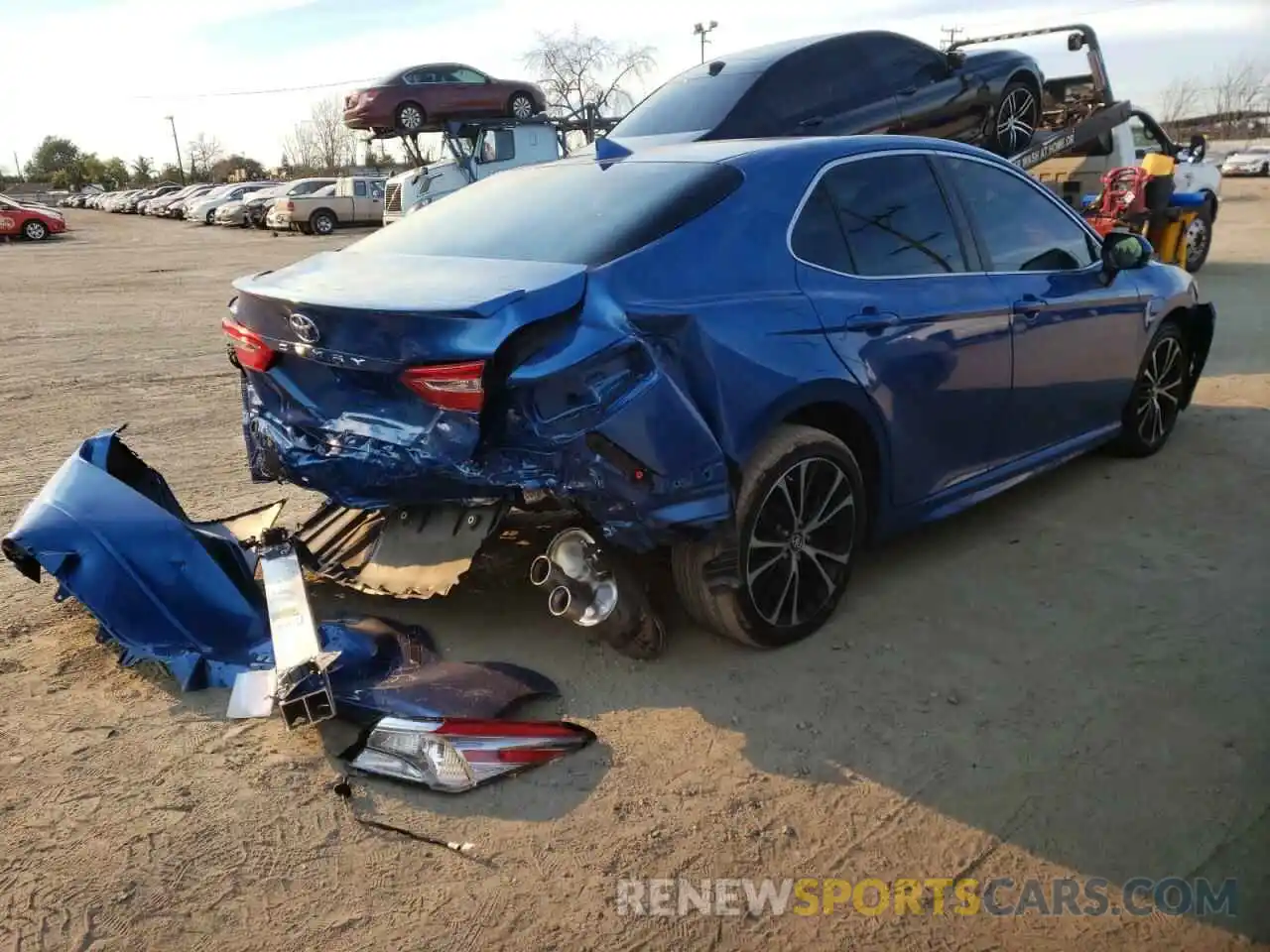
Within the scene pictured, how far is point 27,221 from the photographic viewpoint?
31875 millimetres

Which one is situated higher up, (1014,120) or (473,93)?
(473,93)

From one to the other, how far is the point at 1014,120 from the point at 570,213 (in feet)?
25.8

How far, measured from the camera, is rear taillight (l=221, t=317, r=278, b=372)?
136 inches

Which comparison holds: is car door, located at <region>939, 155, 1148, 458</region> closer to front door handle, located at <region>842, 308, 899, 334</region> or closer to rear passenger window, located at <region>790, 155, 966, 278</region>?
rear passenger window, located at <region>790, 155, 966, 278</region>

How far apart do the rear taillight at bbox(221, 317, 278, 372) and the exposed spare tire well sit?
179 centimetres

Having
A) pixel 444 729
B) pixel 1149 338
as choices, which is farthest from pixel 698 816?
pixel 1149 338

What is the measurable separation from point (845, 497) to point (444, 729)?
1.65m

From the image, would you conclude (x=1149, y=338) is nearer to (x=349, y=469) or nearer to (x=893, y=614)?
(x=893, y=614)

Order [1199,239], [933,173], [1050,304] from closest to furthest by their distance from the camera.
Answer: [933,173] < [1050,304] < [1199,239]

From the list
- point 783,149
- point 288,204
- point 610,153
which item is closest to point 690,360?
point 783,149

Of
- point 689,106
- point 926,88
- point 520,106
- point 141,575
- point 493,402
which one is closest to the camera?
point 493,402

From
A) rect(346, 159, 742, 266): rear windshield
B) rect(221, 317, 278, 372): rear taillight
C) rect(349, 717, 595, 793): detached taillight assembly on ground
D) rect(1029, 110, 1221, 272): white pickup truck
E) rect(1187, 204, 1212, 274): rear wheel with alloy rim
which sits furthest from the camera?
rect(1187, 204, 1212, 274): rear wheel with alloy rim

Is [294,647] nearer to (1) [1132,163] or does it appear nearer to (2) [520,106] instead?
(1) [1132,163]

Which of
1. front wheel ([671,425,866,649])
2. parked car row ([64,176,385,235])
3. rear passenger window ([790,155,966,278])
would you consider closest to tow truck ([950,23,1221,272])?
rear passenger window ([790,155,966,278])
